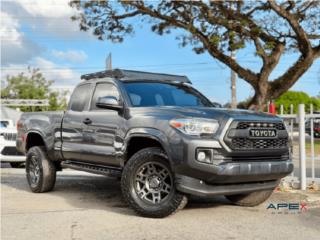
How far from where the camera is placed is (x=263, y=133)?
20.4 ft

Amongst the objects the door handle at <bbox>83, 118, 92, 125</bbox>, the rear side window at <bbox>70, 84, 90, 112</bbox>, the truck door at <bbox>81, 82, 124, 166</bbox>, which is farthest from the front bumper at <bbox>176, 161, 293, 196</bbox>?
the rear side window at <bbox>70, 84, 90, 112</bbox>

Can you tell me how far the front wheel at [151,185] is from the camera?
6.06 m

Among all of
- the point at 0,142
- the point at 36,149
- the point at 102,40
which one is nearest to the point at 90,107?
the point at 36,149

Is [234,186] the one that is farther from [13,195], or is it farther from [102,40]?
[102,40]

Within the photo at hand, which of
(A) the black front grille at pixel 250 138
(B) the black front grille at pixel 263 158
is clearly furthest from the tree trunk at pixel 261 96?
(A) the black front grille at pixel 250 138

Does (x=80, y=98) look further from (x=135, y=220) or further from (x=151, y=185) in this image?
(x=135, y=220)

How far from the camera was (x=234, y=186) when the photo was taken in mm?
6094

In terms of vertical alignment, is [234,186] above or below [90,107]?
below

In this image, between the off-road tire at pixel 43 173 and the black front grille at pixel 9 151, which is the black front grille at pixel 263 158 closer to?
the off-road tire at pixel 43 173

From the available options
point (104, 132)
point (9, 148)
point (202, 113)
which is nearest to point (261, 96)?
point (9, 148)

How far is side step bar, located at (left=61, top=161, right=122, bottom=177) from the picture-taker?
23.3 feet

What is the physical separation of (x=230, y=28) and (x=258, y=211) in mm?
10522

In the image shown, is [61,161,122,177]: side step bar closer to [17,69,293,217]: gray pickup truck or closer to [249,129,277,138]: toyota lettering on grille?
[17,69,293,217]: gray pickup truck

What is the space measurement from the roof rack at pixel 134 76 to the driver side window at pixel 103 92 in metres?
0.17
